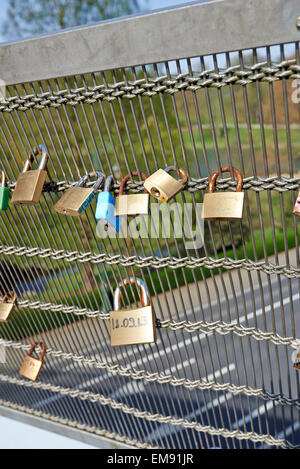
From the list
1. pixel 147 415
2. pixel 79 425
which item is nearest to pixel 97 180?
pixel 147 415

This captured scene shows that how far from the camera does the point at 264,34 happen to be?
1.08 metres

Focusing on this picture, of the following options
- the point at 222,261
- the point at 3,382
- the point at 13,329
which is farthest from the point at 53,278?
the point at 3,382

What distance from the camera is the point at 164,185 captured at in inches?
52.2

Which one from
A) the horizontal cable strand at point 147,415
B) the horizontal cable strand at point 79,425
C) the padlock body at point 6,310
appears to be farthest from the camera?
the horizontal cable strand at point 79,425

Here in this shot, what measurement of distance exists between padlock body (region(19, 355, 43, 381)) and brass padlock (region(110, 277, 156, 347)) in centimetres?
70

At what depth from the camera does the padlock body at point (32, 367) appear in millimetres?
2197

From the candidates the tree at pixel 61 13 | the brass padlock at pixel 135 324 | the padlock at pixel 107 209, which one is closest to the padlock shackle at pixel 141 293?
the brass padlock at pixel 135 324

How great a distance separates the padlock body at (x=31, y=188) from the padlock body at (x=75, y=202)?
14 centimetres

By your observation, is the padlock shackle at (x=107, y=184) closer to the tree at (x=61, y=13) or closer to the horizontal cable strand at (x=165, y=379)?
the horizontal cable strand at (x=165, y=379)

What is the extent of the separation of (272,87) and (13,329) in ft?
5.91

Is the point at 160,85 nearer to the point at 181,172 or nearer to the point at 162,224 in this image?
the point at 181,172

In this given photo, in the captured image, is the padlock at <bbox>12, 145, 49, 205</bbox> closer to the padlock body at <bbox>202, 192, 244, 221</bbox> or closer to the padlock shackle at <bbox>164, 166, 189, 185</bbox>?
the padlock shackle at <bbox>164, 166, 189, 185</bbox>

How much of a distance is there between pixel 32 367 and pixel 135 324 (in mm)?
818
